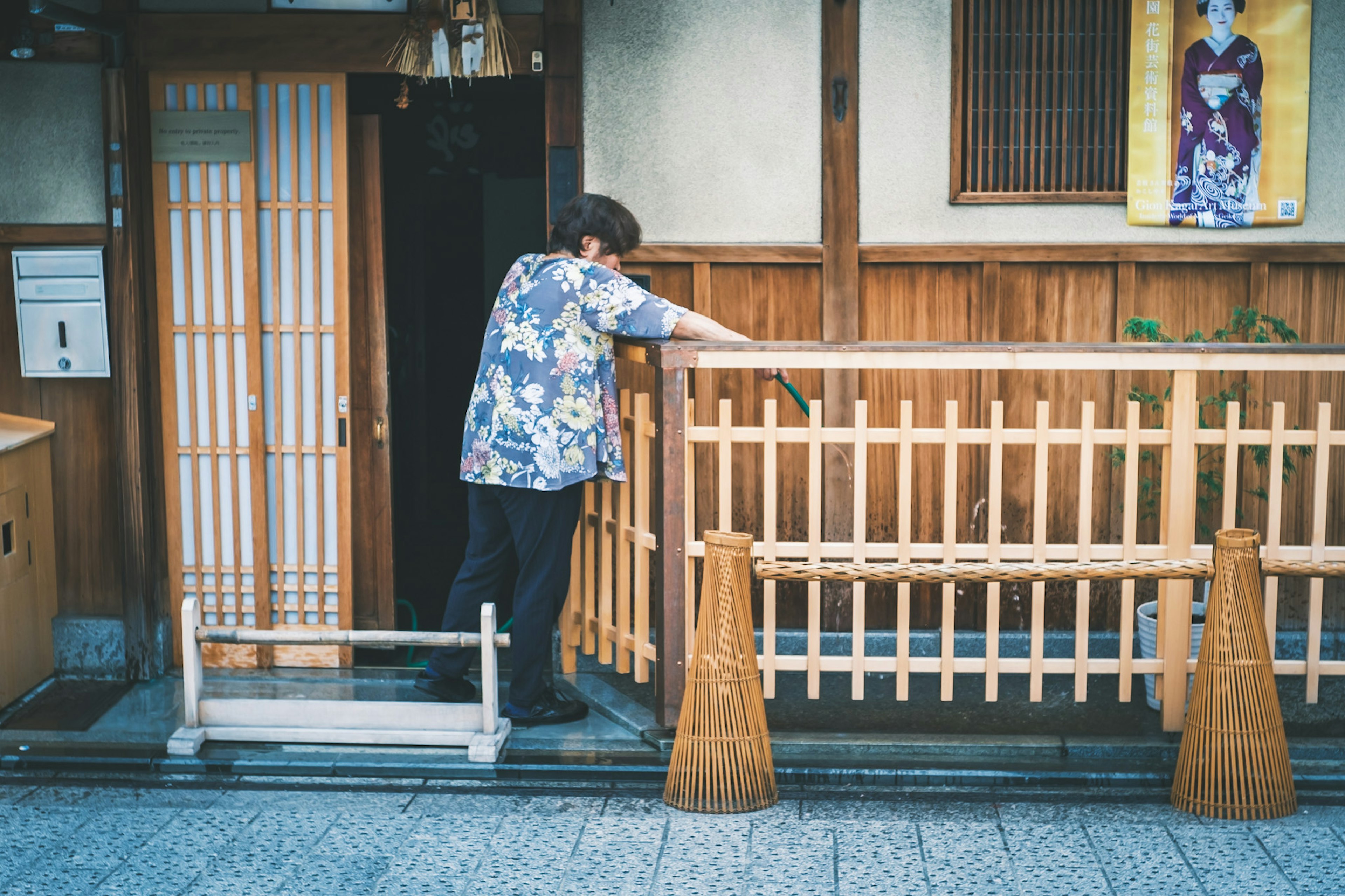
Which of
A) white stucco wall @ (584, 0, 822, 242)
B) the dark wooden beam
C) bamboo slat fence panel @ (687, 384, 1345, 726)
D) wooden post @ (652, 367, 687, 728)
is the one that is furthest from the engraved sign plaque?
bamboo slat fence panel @ (687, 384, 1345, 726)

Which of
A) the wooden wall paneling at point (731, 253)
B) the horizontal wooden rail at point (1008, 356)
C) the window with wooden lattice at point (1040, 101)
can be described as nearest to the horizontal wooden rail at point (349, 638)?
the horizontal wooden rail at point (1008, 356)

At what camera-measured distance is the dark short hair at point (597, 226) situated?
594cm

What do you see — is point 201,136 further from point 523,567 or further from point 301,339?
→ point 523,567

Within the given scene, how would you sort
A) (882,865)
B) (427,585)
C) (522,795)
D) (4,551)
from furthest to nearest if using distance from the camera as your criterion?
(427,585) → (4,551) → (522,795) → (882,865)

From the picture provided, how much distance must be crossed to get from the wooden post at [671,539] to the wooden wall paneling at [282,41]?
2.21 m

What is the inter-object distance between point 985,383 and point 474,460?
284 centimetres

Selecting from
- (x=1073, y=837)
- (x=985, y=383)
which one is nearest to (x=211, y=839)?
(x=1073, y=837)

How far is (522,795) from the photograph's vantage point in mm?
5527

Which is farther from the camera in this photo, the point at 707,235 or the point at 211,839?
the point at 707,235

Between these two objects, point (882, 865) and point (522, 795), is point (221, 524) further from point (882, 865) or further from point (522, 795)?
point (882, 865)

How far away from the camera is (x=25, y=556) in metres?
6.68

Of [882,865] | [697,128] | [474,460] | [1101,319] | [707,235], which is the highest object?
[697,128]

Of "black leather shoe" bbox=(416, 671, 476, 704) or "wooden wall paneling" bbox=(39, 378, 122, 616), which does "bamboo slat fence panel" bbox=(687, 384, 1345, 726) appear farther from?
"wooden wall paneling" bbox=(39, 378, 122, 616)

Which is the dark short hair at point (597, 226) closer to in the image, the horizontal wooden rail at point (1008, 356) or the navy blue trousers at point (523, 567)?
the horizontal wooden rail at point (1008, 356)
